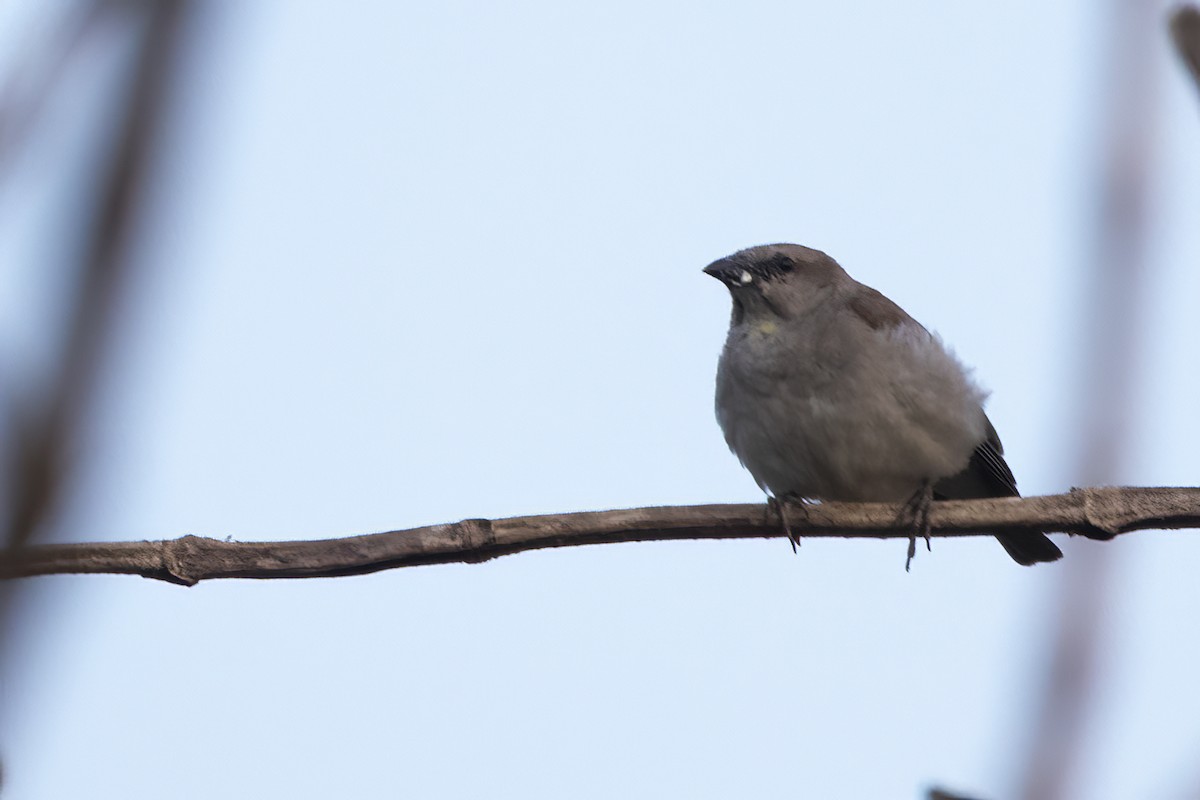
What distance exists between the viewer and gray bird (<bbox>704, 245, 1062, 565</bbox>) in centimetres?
641

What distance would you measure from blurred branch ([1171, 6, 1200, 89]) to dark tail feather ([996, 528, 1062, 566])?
4979mm

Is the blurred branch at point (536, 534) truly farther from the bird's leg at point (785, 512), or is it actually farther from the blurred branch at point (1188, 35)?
the blurred branch at point (1188, 35)

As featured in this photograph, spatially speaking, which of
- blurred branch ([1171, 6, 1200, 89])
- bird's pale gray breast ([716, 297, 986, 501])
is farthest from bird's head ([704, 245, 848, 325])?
blurred branch ([1171, 6, 1200, 89])

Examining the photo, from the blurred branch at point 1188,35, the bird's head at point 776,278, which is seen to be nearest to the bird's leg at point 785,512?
the bird's head at point 776,278

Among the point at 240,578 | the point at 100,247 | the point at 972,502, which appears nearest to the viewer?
the point at 100,247

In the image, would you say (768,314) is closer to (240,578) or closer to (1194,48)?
(240,578)

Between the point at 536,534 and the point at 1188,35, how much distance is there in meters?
2.71

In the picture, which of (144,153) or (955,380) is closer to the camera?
(144,153)

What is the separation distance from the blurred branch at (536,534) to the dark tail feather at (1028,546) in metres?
2.01

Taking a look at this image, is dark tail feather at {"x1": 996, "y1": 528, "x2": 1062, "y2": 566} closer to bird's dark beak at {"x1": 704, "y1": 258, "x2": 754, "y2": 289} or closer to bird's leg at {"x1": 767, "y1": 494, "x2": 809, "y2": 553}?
bird's leg at {"x1": 767, "y1": 494, "x2": 809, "y2": 553}

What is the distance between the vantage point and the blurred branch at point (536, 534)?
4062 mm

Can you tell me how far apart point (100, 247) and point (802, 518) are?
16.1 feet

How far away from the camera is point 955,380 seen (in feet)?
21.9

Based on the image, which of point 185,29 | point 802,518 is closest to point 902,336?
point 802,518
